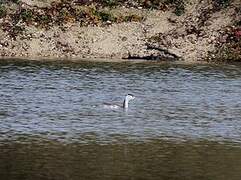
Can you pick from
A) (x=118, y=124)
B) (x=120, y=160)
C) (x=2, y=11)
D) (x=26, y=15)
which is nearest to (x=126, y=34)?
(x=26, y=15)

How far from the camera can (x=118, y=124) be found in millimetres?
31391

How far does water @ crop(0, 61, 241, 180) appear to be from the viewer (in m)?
23.4

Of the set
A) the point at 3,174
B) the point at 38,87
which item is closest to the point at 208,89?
the point at 38,87

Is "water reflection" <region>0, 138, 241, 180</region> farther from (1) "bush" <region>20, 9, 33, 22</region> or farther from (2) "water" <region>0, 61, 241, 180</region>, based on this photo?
(1) "bush" <region>20, 9, 33, 22</region>

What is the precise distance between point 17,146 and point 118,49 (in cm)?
3807

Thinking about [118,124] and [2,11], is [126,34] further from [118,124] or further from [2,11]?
[118,124]

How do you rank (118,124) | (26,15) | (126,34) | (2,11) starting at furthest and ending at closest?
(2,11) < (26,15) < (126,34) < (118,124)

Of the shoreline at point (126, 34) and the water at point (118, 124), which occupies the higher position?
the shoreline at point (126, 34)

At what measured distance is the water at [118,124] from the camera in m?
23.4

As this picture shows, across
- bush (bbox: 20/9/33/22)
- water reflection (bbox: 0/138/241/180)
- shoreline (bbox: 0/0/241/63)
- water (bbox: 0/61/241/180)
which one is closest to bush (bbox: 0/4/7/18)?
shoreline (bbox: 0/0/241/63)

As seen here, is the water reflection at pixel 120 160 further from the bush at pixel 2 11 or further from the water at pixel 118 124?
the bush at pixel 2 11

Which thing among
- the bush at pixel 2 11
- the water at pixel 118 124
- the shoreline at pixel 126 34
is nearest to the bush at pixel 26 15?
the shoreline at pixel 126 34

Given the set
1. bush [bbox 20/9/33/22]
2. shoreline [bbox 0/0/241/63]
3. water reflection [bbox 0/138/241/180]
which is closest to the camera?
water reflection [bbox 0/138/241/180]

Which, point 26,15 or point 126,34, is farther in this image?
point 26,15
